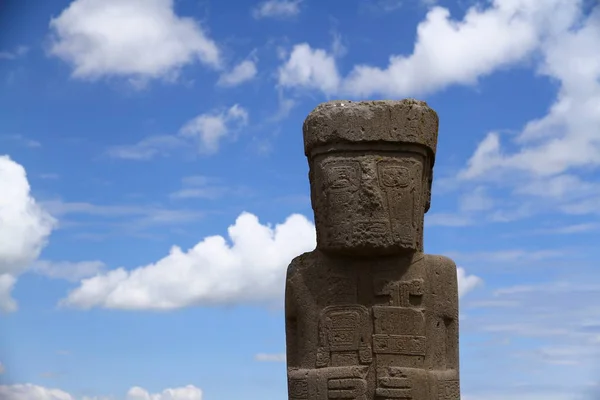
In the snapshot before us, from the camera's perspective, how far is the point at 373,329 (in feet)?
30.7

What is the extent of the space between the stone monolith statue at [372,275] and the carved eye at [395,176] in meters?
0.01

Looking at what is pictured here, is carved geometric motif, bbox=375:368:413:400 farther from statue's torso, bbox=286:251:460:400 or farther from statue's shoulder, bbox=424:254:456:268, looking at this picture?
statue's shoulder, bbox=424:254:456:268

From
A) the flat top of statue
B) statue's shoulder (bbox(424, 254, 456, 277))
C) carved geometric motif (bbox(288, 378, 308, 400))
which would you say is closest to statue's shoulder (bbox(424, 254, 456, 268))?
statue's shoulder (bbox(424, 254, 456, 277))

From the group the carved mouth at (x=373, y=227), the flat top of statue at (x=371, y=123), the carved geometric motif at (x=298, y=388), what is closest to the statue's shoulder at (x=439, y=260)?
the carved mouth at (x=373, y=227)

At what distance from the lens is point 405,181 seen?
9.41 meters

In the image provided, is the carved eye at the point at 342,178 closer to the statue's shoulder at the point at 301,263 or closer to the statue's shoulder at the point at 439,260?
the statue's shoulder at the point at 301,263

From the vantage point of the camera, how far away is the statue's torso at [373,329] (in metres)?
9.18

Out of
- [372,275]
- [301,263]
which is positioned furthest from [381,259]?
[301,263]

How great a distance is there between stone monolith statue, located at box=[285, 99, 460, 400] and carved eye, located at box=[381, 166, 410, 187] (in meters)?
0.01

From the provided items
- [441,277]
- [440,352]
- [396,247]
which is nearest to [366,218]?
[396,247]

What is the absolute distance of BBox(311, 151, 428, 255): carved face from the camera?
9273 mm

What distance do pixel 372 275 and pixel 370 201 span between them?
91 centimetres

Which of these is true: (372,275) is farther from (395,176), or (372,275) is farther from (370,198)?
(395,176)

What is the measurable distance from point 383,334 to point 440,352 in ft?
2.55
